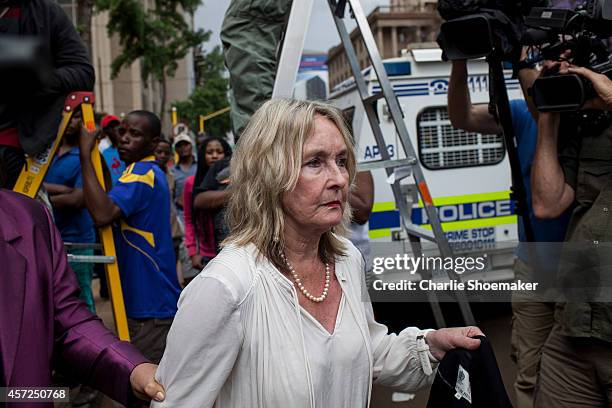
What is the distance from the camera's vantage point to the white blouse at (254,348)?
1.72 metres

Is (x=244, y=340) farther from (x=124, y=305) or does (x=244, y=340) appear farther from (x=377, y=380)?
(x=124, y=305)

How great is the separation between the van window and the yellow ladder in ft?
12.9

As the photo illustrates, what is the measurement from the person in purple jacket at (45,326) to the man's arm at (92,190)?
166 centimetres

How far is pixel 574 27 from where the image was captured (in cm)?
271

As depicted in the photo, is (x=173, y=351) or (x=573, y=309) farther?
(x=573, y=309)

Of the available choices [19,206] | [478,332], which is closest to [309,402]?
[478,332]

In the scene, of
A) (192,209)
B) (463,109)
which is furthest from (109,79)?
(463,109)

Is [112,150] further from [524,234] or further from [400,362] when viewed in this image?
[400,362]

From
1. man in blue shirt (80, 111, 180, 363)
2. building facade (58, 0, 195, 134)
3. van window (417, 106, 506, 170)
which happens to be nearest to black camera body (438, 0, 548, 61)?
man in blue shirt (80, 111, 180, 363)

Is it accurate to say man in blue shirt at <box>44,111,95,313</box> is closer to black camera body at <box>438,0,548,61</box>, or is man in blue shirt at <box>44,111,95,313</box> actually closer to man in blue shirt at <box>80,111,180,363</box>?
man in blue shirt at <box>80,111,180,363</box>

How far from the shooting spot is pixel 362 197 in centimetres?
Result: 393

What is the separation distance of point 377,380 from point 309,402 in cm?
43

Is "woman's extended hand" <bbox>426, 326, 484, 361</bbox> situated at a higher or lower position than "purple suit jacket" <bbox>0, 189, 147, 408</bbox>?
lower

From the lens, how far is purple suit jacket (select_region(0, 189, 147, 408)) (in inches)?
61.2
